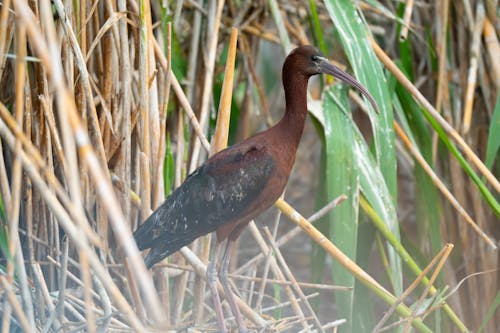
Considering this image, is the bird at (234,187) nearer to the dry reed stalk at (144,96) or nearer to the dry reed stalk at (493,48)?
the dry reed stalk at (144,96)

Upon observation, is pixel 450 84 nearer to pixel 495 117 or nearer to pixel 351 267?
pixel 495 117

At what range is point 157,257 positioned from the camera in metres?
3.16

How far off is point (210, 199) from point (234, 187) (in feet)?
0.36

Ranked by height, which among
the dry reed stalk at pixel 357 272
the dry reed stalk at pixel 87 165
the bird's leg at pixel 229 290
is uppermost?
the dry reed stalk at pixel 87 165

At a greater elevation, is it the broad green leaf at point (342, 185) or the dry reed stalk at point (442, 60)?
the dry reed stalk at point (442, 60)

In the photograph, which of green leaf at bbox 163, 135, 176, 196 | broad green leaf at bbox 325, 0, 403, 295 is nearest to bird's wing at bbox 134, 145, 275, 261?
green leaf at bbox 163, 135, 176, 196

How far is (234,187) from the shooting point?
325 centimetres

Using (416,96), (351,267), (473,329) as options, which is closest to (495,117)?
(416,96)

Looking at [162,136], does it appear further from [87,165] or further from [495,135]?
[87,165]

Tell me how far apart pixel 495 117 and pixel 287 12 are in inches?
62.5

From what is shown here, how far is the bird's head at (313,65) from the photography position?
10.8 feet

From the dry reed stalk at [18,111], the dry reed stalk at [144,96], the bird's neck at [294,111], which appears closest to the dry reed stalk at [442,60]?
the bird's neck at [294,111]

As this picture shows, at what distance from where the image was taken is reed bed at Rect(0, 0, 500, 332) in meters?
2.82

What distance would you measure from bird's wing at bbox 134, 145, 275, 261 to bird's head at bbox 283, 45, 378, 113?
370 mm
